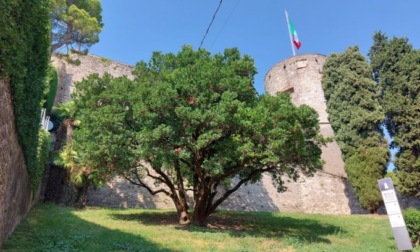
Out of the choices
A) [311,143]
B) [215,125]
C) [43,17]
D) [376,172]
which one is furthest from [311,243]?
[376,172]

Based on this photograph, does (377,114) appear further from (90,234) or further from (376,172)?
(90,234)

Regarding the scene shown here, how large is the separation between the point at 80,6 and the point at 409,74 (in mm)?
24096

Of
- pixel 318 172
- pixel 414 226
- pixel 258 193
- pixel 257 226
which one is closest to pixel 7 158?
pixel 257 226

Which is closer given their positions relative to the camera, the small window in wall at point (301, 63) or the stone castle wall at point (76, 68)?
the stone castle wall at point (76, 68)

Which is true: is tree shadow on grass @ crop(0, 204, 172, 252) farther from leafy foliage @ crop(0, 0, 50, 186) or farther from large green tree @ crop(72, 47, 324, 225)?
large green tree @ crop(72, 47, 324, 225)

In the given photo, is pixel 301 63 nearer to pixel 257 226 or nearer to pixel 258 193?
pixel 258 193

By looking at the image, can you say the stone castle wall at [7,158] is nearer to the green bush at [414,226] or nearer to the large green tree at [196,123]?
the large green tree at [196,123]

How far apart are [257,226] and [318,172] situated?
9476 millimetres

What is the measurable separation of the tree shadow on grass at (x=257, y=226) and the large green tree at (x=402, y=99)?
219 inches

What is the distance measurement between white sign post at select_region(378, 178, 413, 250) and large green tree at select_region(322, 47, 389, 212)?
9.78m

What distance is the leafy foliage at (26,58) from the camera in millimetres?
3828

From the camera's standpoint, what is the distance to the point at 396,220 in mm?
6551

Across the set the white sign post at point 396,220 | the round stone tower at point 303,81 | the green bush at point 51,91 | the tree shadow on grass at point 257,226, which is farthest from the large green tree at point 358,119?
the green bush at point 51,91

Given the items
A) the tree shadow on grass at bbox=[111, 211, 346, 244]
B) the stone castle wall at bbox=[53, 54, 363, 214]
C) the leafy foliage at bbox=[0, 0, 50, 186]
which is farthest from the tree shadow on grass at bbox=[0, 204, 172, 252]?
the stone castle wall at bbox=[53, 54, 363, 214]
